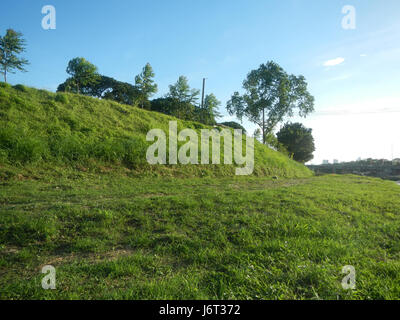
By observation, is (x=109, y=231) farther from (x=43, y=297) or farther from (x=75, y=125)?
(x=75, y=125)

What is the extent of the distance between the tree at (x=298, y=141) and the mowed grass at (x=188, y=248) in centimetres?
4812

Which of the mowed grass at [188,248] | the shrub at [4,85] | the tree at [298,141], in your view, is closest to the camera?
the mowed grass at [188,248]

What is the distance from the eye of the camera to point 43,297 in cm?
224

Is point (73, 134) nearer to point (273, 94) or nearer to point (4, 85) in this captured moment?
point (4, 85)

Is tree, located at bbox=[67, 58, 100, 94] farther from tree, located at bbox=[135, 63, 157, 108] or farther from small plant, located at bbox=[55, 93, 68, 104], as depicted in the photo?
small plant, located at bbox=[55, 93, 68, 104]

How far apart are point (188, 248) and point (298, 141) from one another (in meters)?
53.6

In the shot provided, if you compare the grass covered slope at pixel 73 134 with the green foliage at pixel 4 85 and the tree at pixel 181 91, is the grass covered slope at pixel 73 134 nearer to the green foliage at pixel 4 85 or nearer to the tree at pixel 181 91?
the green foliage at pixel 4 85

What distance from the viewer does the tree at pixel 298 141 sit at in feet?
166

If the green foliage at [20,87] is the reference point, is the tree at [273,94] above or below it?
above

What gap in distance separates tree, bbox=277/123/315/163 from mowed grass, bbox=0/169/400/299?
48120mm

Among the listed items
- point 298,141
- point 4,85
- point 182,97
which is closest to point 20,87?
point 4,85

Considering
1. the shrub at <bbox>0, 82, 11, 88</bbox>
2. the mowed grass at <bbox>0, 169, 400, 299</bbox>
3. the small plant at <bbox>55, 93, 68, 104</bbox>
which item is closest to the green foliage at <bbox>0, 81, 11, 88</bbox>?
the shrub at <bbox>0, 82, 11, 88</bbox>

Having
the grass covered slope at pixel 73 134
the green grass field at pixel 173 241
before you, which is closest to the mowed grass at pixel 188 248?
the green grass field at pixel 173 241

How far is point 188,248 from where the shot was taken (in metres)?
3.56
